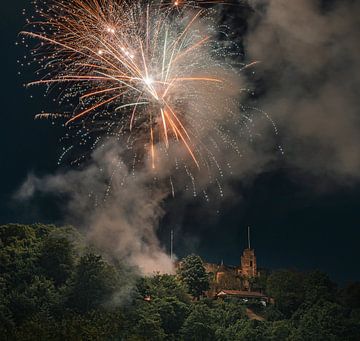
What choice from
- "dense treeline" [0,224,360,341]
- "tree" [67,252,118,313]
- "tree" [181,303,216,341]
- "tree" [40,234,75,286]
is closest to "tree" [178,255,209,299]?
"dense treeline" [0,224,360,341]

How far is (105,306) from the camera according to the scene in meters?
31.5

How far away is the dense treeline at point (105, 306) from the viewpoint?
87.5 ft

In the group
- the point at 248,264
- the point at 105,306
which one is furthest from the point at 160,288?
the point at 248,264

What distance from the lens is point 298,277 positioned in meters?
47.3

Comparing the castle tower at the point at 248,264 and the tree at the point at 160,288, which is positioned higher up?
the castle tower at the point at 248,264

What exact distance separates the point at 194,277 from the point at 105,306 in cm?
1625

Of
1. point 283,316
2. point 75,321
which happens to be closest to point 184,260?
point 283,316

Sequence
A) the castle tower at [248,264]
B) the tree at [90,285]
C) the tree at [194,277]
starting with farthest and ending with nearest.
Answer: the castle tower at [248,264], the tree at [194,277], the tree at [90,285]

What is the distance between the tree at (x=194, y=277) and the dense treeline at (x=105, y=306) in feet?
9.45

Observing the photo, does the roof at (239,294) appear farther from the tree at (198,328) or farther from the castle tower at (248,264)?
the tree at (198,328)

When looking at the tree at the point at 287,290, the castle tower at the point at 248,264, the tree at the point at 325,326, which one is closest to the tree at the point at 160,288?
the tree at the point at 325,326

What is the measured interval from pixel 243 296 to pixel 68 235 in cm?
1760

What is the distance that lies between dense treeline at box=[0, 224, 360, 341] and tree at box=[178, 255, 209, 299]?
9.45 feet

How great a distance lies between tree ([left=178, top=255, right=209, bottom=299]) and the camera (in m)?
46.3
